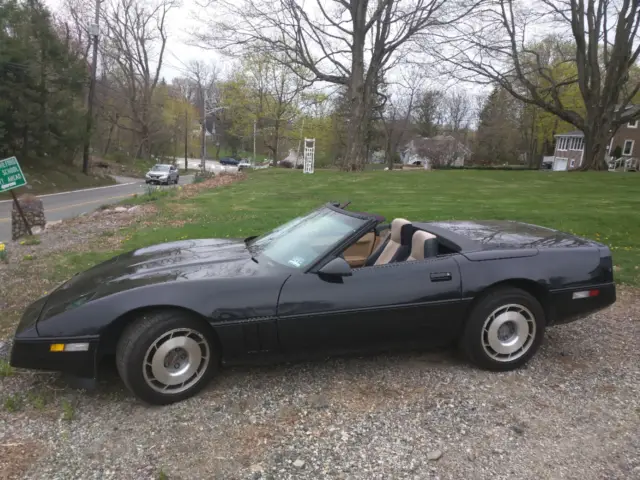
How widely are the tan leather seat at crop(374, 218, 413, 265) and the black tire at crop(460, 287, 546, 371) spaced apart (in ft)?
2.26

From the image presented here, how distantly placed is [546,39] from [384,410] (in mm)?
35637

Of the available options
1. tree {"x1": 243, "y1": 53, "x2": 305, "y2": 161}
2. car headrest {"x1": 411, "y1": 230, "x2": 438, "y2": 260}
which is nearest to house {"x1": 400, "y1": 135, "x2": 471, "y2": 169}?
tree {"x1": 243, "y1": 53, "x2": 305, "y2": 161}

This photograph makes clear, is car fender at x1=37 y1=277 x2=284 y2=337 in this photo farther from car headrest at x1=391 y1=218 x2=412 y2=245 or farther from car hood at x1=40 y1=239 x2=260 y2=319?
car headrest at x1=391 y1=218 x2=412 y2=245

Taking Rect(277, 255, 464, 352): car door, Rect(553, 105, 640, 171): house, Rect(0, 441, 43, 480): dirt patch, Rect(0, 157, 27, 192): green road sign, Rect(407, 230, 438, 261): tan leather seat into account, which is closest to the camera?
Rect(0, 441, 43, 480): dirt patch

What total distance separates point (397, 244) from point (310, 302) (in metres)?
1.11

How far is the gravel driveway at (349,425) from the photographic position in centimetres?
248

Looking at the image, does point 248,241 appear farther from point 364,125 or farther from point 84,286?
point 364,125

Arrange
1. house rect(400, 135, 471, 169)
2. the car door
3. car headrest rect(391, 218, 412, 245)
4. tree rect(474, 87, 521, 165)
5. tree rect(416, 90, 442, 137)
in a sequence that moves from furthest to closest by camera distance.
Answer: tree rect(416, 90, 442, 137) → house rect(400, 135, 471, 169) → tree rect(474, 87, 521, 165) → car headrest rect(391, 218, 412, 245) → the car door

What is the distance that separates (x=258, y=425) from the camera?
2.85 metres

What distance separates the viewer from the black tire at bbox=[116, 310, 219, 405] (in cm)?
289

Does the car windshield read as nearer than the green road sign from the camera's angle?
Yes

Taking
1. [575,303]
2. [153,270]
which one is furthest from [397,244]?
[153,270]

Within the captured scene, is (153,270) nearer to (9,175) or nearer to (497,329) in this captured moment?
(497,329)

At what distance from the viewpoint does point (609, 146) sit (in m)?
53.8
